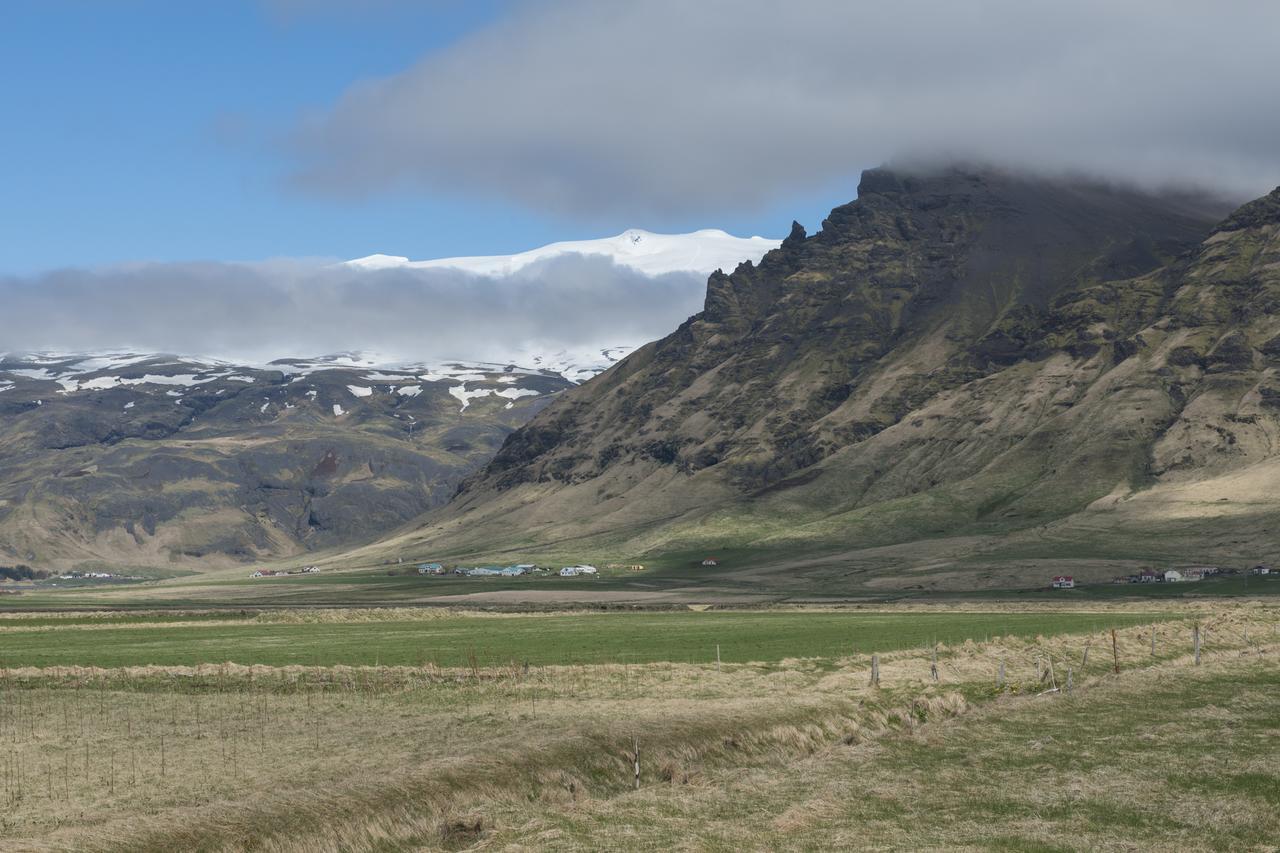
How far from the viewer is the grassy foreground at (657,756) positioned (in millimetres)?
34031

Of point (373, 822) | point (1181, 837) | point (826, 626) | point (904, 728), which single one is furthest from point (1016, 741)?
point (826, 626)

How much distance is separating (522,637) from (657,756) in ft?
185

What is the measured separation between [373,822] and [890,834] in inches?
547

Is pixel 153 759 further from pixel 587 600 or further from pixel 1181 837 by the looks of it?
pixel 587 600

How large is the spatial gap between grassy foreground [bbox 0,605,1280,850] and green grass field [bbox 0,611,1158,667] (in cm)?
1025

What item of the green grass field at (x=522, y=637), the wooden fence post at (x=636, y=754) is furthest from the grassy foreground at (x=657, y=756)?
the green grass field at (x=522, y=637)

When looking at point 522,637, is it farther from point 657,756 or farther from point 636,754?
point 636,754

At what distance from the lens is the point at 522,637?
99562mm

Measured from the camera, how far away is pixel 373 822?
35.8 m

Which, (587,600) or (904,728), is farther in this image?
(587,600)

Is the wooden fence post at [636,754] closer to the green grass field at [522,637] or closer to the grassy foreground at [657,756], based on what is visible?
the grassy foreground at [657,756]

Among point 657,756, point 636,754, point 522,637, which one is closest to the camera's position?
point 636,754

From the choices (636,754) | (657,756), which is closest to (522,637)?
(657,756)

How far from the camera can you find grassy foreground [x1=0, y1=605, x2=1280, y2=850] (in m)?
34.0
